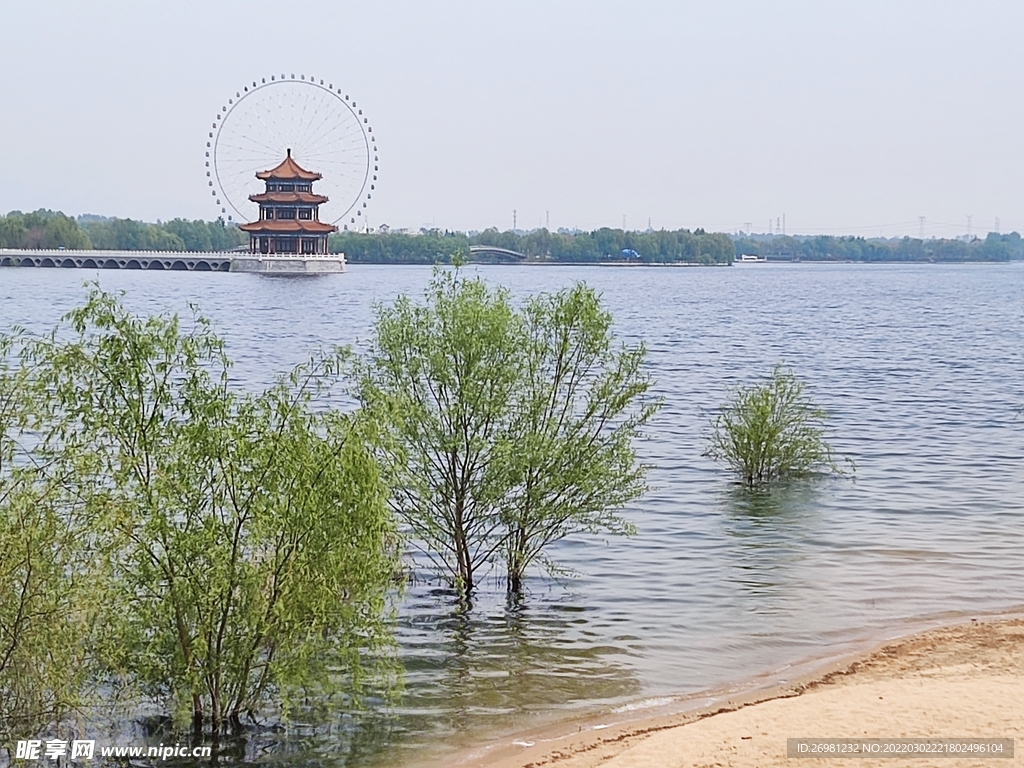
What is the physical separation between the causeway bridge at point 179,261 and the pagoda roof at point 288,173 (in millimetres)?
9134

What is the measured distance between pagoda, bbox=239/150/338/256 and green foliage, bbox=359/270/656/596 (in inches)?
5212

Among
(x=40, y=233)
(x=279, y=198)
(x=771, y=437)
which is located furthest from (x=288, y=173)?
(x=771, y=437)

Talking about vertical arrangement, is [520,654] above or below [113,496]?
below

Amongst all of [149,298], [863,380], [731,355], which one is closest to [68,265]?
[149,298]

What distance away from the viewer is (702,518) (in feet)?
93.0

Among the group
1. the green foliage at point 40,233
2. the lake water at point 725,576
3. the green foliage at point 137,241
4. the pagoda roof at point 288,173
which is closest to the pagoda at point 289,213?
the pagoda roof at point 288,173

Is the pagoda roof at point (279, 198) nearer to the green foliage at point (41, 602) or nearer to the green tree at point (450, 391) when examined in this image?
the green tree at point (450, 391)

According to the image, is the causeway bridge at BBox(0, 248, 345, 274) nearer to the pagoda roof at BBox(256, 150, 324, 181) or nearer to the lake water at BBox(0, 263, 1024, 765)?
the pagoda roof at BBox(256, 150, 324, 181)

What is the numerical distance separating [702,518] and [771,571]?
476 cm

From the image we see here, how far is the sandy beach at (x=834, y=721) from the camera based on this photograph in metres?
11.9

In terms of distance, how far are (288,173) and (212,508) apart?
465ft

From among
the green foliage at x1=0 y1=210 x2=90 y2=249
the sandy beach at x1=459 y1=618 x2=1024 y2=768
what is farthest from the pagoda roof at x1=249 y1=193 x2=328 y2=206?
the sandy beach at x1=459 y1=618 x2=1024 y2=768

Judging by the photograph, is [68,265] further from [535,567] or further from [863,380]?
[535,567]

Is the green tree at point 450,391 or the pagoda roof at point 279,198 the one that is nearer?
the green tree at point 450,391
